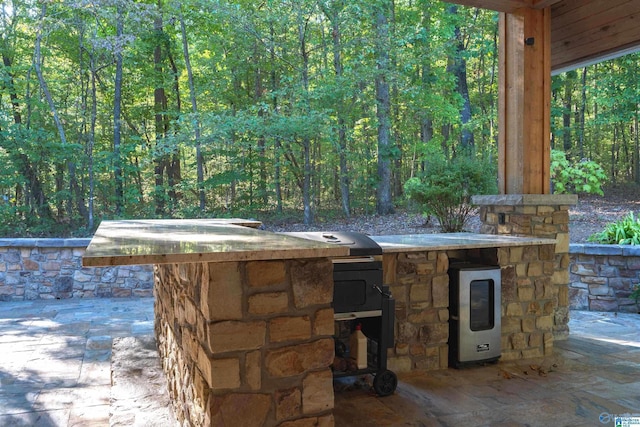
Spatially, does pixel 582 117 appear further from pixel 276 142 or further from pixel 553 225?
pixel 553 225

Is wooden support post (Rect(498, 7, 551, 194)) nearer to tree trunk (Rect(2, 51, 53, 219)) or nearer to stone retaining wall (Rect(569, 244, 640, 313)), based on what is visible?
stone retaining wall (Rect(569, 244, 640, 313))

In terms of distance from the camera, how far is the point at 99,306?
18.8 feet

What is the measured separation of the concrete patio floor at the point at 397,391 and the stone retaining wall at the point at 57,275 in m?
1.83

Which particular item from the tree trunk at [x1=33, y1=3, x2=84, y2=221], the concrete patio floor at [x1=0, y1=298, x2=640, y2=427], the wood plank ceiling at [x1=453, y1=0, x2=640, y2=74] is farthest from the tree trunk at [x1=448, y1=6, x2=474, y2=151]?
the tree trunk at [x1=33, y1=3, x2=84, y2=221]

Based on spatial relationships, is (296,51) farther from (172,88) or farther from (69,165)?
(69,165)

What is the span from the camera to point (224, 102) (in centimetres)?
1155

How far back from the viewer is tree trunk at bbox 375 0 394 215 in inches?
366

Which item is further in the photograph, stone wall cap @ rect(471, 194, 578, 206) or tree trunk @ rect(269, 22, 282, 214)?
tree trunk @ rect(269, 22, 282, 214)

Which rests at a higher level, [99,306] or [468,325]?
[468,325]

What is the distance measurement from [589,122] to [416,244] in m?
11.9

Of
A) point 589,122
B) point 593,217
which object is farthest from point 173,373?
point 589,122

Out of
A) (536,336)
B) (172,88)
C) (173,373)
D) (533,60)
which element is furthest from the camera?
(172,88)

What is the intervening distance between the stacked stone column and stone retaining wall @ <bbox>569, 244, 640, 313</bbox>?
470 cm

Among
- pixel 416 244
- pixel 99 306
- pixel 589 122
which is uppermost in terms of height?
pixel 589 122
